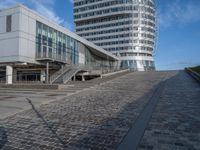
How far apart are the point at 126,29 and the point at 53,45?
2647 inches

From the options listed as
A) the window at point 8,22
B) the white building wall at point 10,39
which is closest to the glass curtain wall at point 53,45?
the white building wall at point 10,39

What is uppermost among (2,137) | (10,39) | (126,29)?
(126,29)

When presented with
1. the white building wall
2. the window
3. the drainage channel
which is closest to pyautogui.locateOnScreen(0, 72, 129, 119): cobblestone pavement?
the drainage channel

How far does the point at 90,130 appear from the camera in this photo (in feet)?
22.0

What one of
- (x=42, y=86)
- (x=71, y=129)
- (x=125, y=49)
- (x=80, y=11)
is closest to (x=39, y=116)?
(x=71, y=129)

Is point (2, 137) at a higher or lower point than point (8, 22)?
lower

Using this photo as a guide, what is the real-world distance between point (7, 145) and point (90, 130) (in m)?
2.48

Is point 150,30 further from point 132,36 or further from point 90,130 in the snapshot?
point 90,130

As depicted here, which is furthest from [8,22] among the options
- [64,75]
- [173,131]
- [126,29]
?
[126,29]

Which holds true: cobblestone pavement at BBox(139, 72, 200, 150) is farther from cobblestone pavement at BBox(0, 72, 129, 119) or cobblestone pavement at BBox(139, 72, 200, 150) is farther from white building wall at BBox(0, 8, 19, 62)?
white building wall at BBox(0, 8, 19, 62)

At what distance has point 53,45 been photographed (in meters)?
30.6

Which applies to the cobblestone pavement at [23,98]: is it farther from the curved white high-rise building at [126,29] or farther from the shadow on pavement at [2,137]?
the curved white high-rise building at [126,29]

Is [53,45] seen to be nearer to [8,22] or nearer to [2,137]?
[8,22]

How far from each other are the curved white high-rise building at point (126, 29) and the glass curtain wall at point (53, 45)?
5447 cm
